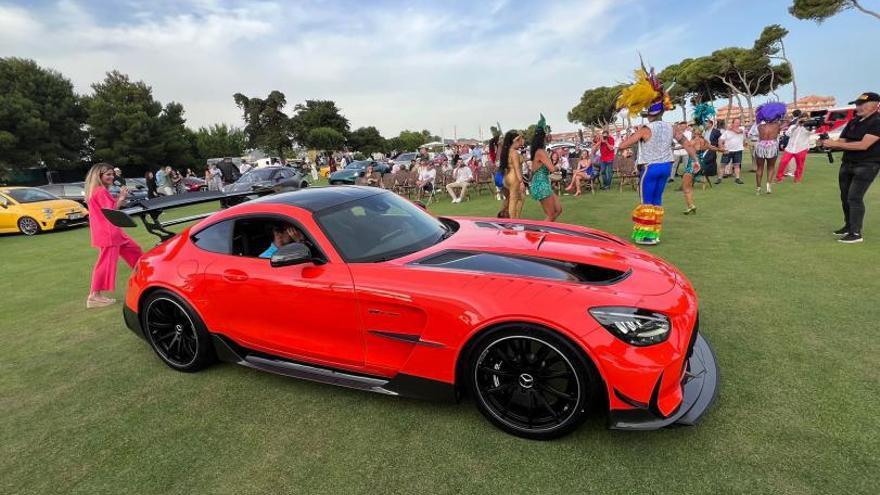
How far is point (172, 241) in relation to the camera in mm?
3840

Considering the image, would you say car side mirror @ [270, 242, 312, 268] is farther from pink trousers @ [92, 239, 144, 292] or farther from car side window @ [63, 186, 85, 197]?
car side window @ [63, 186, 85, 197]

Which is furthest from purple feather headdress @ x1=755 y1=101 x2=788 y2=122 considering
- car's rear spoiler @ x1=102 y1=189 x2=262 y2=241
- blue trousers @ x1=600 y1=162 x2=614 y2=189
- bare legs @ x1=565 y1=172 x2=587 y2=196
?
car's rear spoiler @ x1=102 y1=189 x2=262 y2=241

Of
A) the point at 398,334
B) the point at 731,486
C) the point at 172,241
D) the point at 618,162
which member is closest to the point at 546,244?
the point at 398,334

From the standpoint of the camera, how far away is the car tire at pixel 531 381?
7.46 ft

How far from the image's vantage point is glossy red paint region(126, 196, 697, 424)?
7.27ft

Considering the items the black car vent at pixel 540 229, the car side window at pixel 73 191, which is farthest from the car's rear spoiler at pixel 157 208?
the car side window at pixel 73 191

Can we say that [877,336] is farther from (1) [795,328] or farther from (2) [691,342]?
(2) [691,342]

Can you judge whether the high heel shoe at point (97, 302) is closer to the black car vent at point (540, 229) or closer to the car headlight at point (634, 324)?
the black car vent at point (540, 229)

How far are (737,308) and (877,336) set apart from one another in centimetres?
91

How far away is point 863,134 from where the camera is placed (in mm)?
5434

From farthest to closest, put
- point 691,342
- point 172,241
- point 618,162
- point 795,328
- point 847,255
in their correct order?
point 618,162 < point 847,255 < point 172,241 < point 795,328 < point 691,342

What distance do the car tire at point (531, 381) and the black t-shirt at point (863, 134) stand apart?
5.85 m

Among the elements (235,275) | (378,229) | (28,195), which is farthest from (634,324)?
(28,195)

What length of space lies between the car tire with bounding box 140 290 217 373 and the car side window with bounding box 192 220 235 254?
1.58ft
